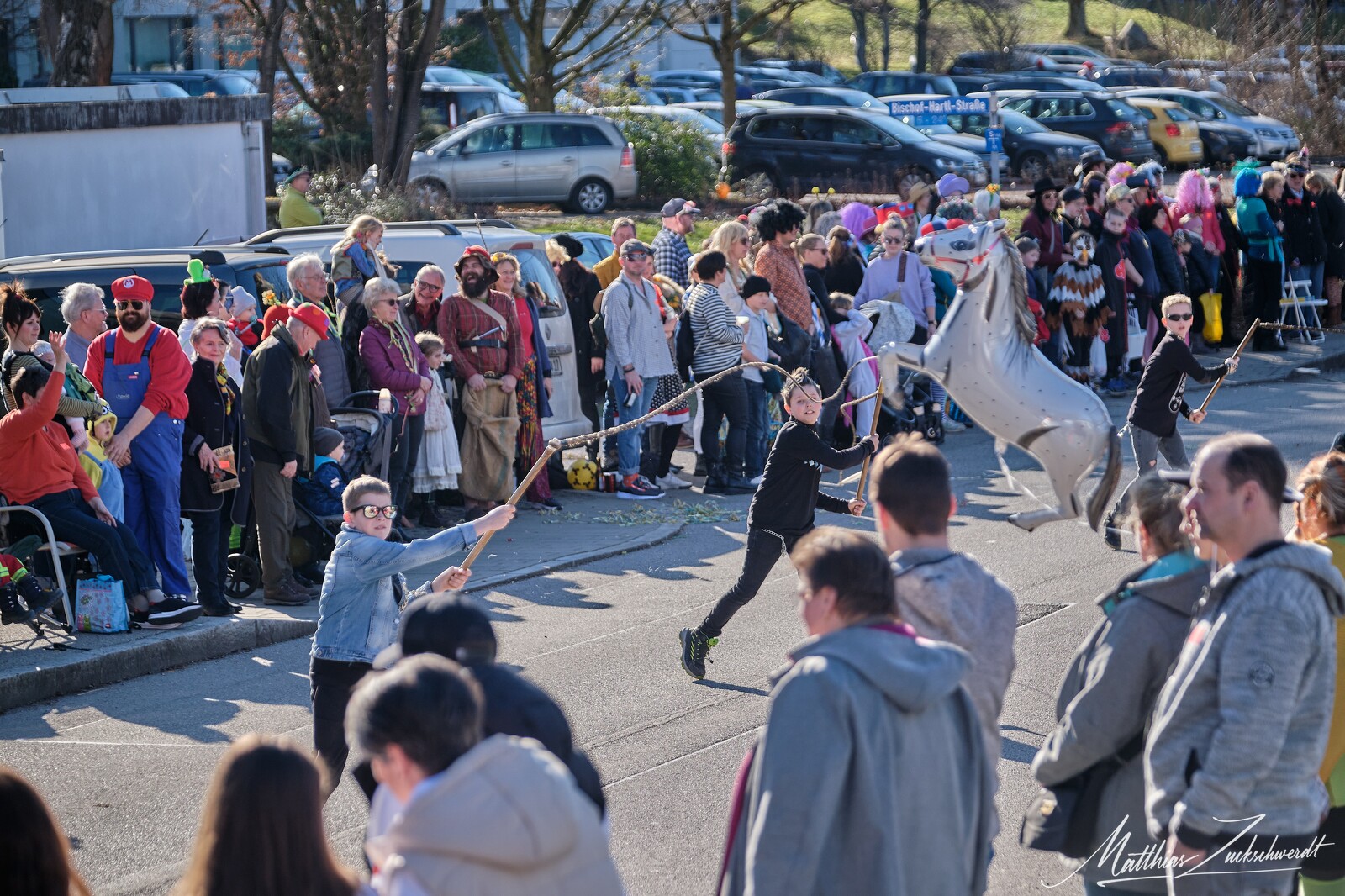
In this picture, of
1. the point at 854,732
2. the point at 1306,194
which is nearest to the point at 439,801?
the point at 854,732

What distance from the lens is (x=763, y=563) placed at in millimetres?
8555

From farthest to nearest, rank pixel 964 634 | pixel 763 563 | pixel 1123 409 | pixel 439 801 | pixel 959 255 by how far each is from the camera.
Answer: pixel 1123 409
pixel 763 563
pixel 959 255
pixel 964 634
pixel 439 801

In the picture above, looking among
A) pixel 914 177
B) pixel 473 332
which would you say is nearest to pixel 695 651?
pixel 473 332

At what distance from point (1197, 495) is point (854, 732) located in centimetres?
118

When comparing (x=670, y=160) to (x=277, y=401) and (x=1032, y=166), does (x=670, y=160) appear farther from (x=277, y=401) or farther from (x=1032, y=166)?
(x=277, y=401)

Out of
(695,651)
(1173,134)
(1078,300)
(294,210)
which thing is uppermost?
(1173,134)

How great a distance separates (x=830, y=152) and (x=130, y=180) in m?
15.5

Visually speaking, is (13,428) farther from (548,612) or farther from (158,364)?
(548,612)

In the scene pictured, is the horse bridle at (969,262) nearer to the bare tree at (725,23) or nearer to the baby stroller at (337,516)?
the baby stroller at (337,516)

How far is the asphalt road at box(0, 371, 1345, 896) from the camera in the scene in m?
6.46

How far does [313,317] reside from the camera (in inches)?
404

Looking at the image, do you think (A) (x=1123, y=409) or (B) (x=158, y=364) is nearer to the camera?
(B) (x=158, y=364)

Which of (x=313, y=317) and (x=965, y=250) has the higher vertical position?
(x=965, y=250)

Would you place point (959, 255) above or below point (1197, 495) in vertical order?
above
